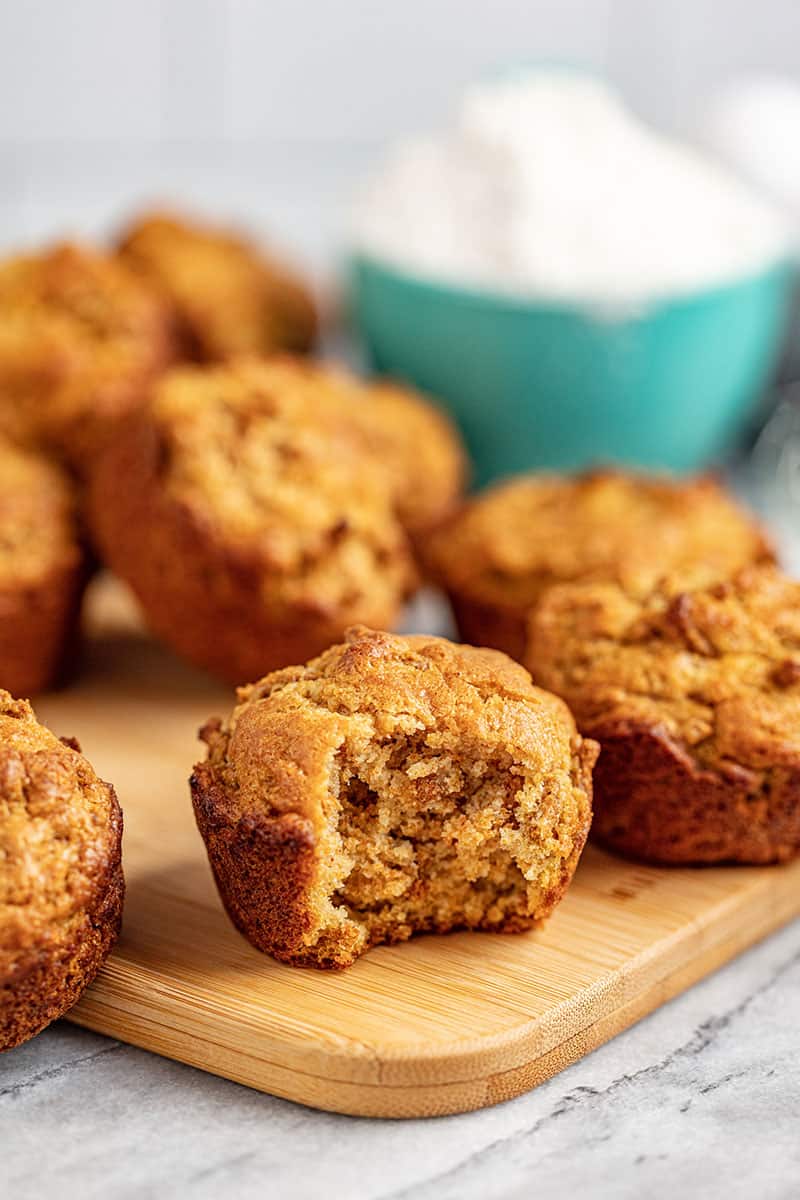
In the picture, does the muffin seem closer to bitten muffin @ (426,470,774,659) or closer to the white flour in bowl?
bitten muffin @ (426,470,774,659)

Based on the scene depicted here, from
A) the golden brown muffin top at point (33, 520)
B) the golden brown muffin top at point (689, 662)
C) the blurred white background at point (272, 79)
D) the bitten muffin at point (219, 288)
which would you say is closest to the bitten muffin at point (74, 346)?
the golden brown muffin top at point (33, 520)

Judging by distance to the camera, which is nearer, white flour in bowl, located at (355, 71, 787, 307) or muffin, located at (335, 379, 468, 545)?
muffin, located at (335, 379, 468, 545)

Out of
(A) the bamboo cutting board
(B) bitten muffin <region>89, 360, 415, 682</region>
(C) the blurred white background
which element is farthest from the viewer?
(C) the blurred white background

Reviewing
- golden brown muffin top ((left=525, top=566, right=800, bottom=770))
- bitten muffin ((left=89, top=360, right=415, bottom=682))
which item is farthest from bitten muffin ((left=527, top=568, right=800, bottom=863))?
bitten muffin ((left=89, top=360, right=415, bottom=682))

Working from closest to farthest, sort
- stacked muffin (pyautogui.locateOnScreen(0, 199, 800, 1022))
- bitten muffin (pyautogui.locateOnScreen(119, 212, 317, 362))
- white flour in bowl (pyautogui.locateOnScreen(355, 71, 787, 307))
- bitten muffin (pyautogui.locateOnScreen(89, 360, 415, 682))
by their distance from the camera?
stacked muffin (pyautogui.locateOnScreen(0, 199, 800, 1022)), bitten muffin (pyautogui.locateOnScreen(89, 360, 415, 682)), bitten muffin (pyautogui.locateOnScreen(119, 212, 317, 362)), white flour in bowl (pyautogui.locateOnScreen(355, 71, 787, 307))

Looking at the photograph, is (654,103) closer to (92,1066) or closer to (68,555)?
(68,555)

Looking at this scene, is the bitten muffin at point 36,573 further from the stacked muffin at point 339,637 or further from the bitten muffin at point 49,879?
the bitten muffin at point 49,879

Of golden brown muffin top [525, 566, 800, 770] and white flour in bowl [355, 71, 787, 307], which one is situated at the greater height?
white flour in bowl [355, 71, 787, 307]
